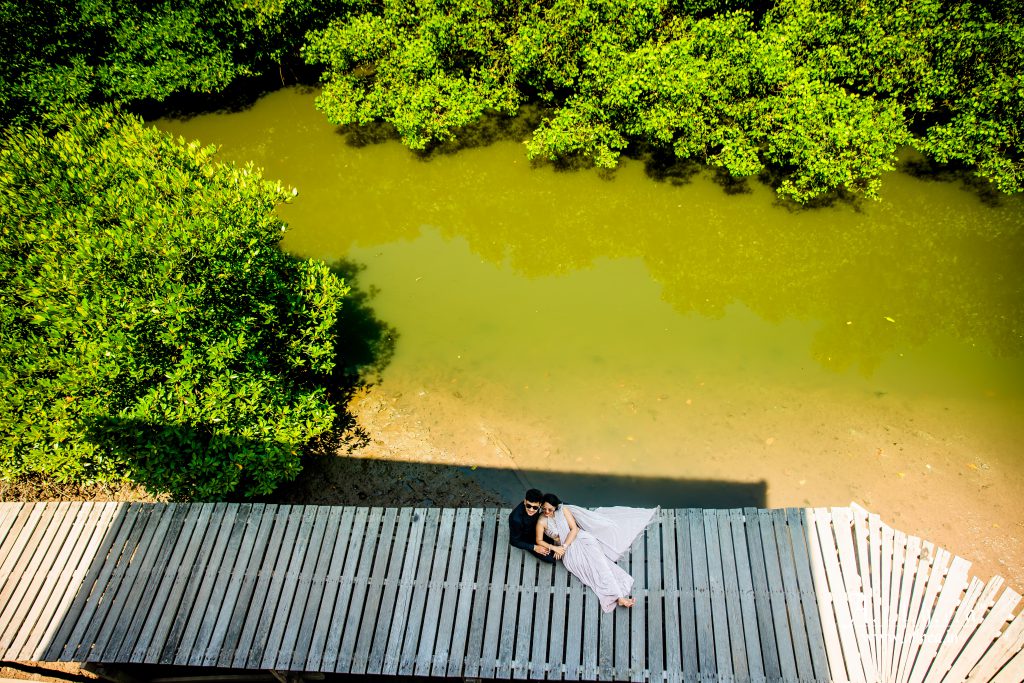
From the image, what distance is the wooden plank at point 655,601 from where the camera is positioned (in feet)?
20.8

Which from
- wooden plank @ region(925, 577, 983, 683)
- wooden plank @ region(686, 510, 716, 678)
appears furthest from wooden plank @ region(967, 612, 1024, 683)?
wooden plank @ region(686, 510, 716, 678)

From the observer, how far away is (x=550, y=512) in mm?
6875

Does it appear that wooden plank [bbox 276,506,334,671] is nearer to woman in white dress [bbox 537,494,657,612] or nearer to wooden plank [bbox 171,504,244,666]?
wooden plank [bbox 171,504,244,666]

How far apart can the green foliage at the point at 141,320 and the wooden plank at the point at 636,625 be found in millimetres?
4803

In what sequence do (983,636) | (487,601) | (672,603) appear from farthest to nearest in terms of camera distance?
(487,601) → (672,603) → (983,636)

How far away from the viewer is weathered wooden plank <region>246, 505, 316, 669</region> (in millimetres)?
6750

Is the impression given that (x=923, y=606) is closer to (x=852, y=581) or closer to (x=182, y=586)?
(x=852, y=581)

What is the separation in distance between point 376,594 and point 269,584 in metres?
1.31

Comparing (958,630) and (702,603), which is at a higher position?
(702,603)

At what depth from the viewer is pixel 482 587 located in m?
6.98

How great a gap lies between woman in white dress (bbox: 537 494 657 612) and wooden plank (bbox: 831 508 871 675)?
2.06 metres

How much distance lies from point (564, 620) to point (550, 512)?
1.15 metres

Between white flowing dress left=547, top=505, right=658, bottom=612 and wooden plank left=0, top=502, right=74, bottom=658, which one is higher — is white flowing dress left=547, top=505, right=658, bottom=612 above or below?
above

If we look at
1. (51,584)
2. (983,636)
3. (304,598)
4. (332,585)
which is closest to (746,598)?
(983,636)
